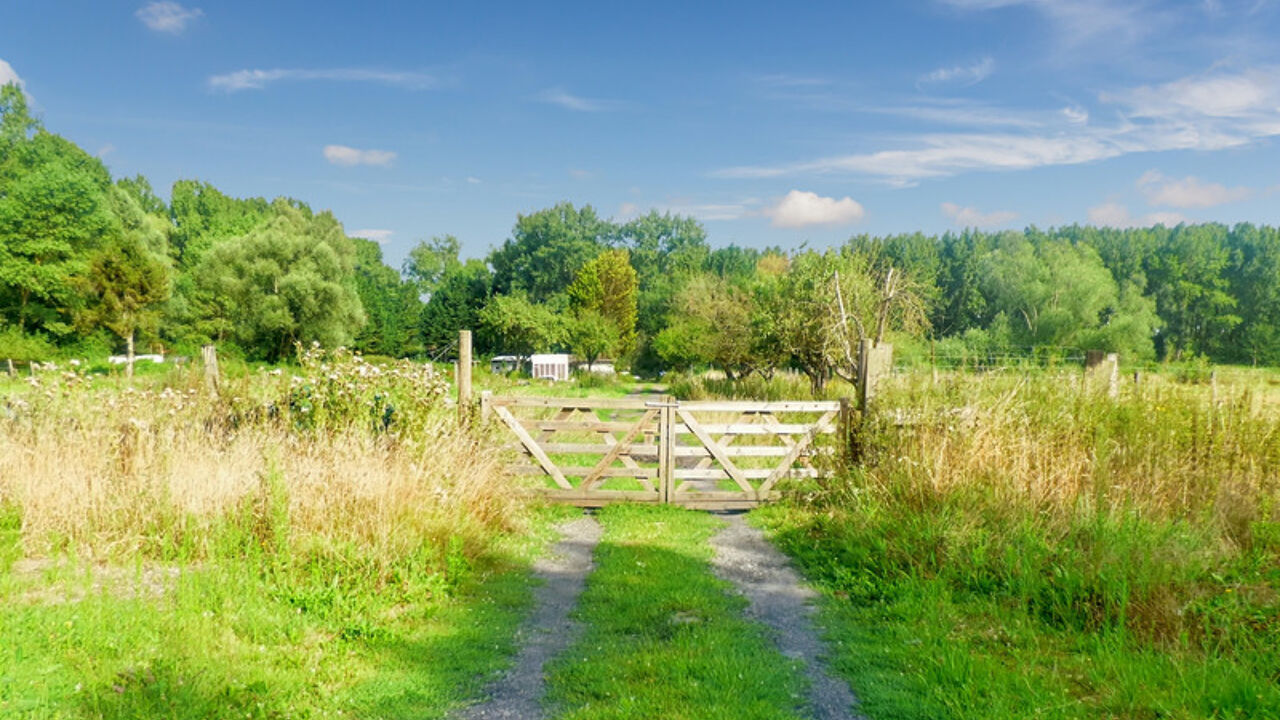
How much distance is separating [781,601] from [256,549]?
14.6 ft

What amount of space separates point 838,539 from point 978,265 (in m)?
73.4

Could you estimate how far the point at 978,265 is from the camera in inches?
2830

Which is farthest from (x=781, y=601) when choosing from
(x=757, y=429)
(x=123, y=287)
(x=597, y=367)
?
(x=597, y=367)

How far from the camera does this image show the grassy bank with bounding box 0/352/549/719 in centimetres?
405

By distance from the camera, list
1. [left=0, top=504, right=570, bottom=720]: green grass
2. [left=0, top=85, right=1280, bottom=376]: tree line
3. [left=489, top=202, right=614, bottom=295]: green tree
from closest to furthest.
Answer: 1. [left=0, top=504, right=570, bottom=720]: green grass
2. [left=0, top=85, right=1280, bottom=376]: tree line
3. [left=489, top=202, right=614, bottom=295]: green tree

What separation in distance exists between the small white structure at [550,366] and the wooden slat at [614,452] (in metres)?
38.9

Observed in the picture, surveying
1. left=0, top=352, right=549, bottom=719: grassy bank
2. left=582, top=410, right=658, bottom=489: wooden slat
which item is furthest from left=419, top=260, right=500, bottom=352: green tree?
left=0, top=352, right=549, bottom=719: grassy bank

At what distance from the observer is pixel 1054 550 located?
5.70 meters

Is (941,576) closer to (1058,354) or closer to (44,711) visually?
(1058,354)

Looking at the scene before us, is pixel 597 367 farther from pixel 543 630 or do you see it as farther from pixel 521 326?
pixel 543 630

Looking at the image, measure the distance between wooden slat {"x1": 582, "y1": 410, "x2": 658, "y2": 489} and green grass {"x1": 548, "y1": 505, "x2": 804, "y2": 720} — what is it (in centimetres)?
260

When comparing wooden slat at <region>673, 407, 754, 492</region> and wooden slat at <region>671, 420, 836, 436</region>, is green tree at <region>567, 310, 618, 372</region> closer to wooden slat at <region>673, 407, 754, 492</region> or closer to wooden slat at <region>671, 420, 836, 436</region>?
wooden slat at <region>671, 420, 836, 436</region>

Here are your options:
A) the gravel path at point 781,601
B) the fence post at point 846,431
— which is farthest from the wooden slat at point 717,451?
the fence post at point 846,431

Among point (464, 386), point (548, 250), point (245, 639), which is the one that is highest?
point (548, 250)
